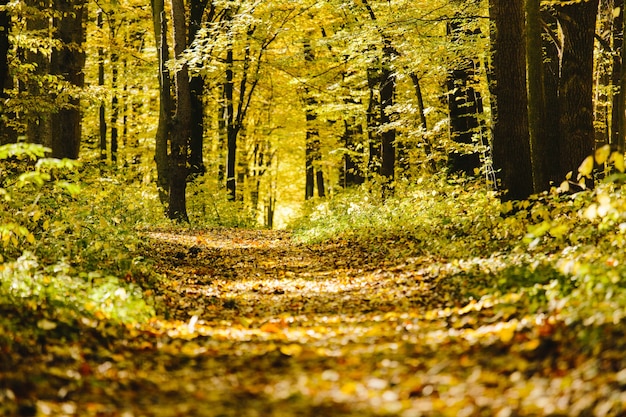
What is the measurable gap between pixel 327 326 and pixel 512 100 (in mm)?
6603

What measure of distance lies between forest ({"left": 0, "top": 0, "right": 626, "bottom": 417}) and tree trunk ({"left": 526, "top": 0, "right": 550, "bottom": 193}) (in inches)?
1.4

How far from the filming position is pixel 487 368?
4.40 metres

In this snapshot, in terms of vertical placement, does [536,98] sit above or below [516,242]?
above

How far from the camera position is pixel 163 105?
19953mm

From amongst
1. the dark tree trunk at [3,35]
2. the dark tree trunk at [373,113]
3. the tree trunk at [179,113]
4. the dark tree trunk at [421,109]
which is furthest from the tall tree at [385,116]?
the dark tree trunk at [3,35]

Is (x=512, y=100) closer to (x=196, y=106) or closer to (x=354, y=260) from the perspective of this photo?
(x=354, y=260)

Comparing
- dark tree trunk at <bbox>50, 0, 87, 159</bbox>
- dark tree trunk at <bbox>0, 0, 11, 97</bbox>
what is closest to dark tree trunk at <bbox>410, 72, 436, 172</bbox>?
dark tree trunk at <bbox>50, 0, 87, 159</bbox>

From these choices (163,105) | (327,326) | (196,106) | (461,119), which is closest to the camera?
(327,326)

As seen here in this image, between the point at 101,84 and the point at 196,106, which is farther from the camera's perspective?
the point at 101,84

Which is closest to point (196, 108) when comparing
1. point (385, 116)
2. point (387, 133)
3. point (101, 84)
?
point (101, 84)

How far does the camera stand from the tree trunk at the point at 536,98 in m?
9.88

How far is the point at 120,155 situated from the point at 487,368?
29917 millimetres

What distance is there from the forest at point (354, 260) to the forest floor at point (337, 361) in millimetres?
24

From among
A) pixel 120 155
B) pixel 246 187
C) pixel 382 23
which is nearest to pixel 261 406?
pixel 382 23
